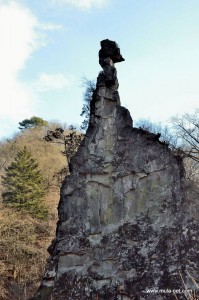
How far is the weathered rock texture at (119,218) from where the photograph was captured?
18.9 feet

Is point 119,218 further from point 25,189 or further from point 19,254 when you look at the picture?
point 25,189

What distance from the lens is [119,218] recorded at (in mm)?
6258

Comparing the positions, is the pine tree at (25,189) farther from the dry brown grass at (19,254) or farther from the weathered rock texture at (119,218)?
the weathered rock texture at (119,218)

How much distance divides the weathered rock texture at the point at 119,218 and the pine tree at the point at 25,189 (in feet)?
58.8

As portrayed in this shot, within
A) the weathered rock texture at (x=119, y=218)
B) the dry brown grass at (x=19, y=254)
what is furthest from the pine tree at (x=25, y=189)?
the weathered rock texture at (x=119, y=218)

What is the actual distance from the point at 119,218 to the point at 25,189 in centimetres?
2044

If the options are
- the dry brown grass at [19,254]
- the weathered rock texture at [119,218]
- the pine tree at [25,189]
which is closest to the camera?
the weathered rock texture at [119,218]

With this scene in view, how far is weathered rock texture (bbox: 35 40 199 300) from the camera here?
5.77 m

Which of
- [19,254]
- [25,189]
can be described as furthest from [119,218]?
[25,189]

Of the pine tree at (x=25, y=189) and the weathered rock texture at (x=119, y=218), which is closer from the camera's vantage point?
the weathered rock texture at (x=119, y=218)

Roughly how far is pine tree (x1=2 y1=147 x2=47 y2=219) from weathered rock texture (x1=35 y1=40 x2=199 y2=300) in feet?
58.8

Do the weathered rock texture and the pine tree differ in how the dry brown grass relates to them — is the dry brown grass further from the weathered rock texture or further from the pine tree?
the weathered rock texture

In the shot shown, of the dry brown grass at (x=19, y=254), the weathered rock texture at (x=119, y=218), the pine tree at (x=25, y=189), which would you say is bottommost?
the weathered rock texture at (x=119, y=218)

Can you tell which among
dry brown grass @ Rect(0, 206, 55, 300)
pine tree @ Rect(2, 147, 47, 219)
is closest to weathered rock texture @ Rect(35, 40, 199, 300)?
dry brown grass @ Rect(0, 206, 55, 300)
